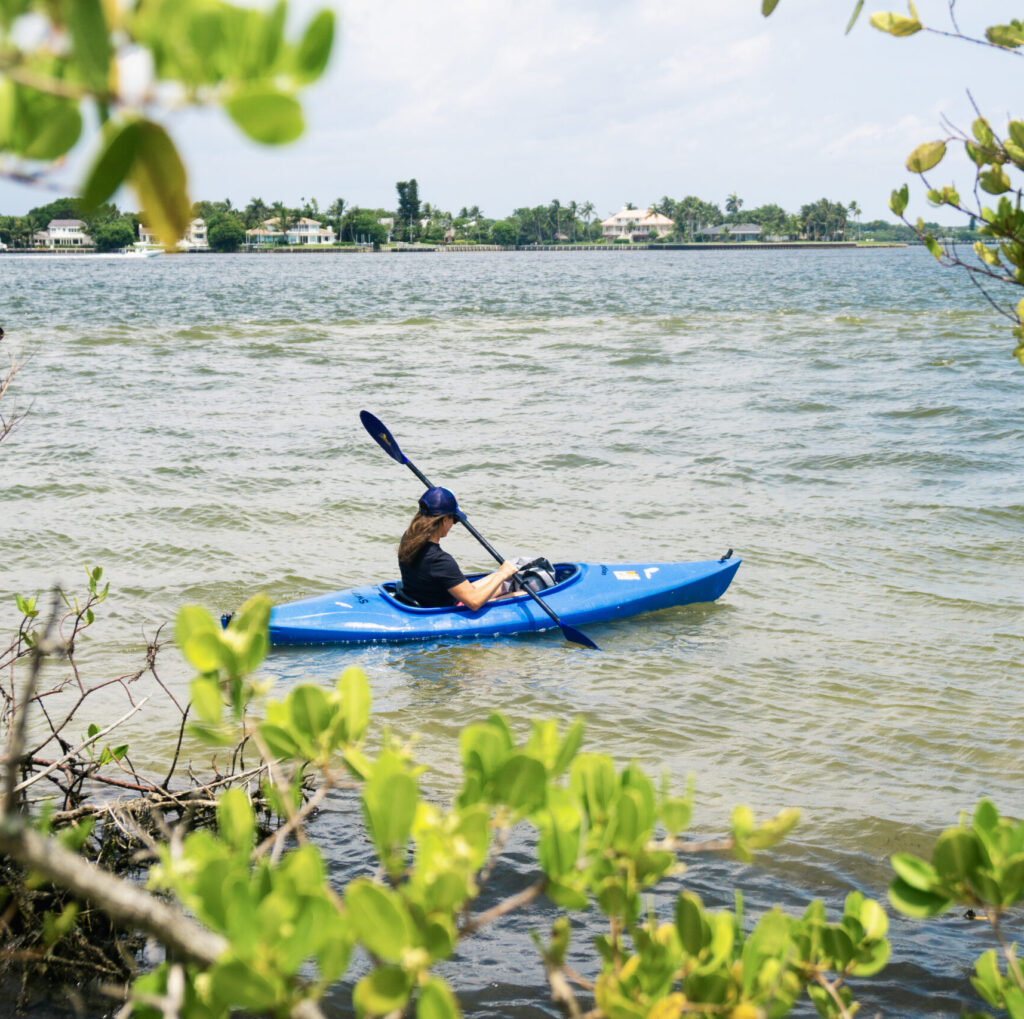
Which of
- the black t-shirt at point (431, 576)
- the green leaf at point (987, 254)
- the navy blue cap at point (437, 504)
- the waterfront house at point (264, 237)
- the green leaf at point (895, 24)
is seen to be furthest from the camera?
the waterfront house at point (264, 237)

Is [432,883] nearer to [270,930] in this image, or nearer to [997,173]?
[270,930]

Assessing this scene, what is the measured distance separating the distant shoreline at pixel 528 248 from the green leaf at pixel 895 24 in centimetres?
14426

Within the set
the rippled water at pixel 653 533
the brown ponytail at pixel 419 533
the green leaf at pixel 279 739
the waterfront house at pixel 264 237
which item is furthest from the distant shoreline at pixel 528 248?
the green leaf at pixel 279 739

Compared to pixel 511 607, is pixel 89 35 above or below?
above

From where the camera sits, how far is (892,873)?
4059 millimetres

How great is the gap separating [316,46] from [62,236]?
147 meters

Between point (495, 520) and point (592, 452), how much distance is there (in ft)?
10.3

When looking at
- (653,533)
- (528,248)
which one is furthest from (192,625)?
(528,248)

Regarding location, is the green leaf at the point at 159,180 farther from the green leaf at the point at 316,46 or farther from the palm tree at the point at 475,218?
the palm tree at the point at 475,218

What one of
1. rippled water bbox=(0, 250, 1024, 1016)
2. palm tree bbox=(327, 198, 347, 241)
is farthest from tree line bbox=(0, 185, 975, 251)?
rippled water bbox=(0, 250, 1024, 1016)

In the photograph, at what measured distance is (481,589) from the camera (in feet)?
22.7

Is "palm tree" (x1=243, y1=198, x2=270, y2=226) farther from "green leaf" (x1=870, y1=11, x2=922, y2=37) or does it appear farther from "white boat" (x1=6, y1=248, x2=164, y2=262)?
"green leaf" (x1=870, y1=11, x2=922, y2=37)

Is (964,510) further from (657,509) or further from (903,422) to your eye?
(903,422)

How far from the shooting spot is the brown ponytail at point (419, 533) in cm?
653
